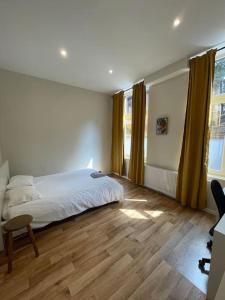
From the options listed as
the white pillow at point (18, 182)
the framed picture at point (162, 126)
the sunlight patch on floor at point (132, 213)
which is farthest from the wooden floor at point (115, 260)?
the framed picture at point (162, 126)

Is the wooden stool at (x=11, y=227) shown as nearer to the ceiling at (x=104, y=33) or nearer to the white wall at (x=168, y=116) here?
the ceiling at (x=104, y=33)

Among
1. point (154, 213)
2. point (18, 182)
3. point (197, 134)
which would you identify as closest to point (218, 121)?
point (197, 134)

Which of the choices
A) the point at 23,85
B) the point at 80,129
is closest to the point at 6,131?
the point at 23,85

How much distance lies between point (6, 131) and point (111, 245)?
127 inches

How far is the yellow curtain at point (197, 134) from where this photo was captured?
7.48 ft

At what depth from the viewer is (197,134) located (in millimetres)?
2449

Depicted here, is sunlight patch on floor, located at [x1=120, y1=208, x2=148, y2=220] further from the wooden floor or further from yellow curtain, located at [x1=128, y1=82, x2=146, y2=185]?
yellow curtain, located at [x1=128, y1=82, x2=146, y2=185]

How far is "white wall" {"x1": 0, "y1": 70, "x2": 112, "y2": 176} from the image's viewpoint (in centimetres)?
308

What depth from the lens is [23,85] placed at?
3156 mm

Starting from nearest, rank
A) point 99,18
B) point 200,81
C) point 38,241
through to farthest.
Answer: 1. point 99,18
2. point 38,241
3. point 200,81

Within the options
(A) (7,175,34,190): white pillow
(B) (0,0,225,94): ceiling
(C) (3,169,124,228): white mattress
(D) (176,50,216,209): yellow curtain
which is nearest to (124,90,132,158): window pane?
(B) (0,0,225,94): ceiling

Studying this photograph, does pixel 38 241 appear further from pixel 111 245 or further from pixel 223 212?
pixel 223 212

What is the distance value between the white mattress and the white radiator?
1.07 meters

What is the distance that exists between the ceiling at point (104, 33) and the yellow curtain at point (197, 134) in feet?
1.10
